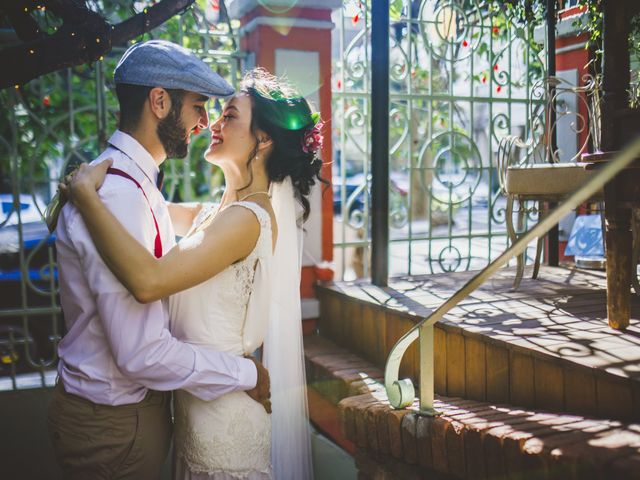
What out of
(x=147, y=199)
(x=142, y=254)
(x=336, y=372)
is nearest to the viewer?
(x=142, y=254)

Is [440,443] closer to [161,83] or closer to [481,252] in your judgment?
[161,83]

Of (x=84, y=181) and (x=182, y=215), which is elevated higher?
(x=84, y=181)

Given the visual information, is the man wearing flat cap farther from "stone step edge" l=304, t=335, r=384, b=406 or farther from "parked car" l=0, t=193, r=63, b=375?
"parked car" l=0, t=193, r=63, b=375

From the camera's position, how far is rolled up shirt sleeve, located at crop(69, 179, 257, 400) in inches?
75.9

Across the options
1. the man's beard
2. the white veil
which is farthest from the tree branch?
the white veil

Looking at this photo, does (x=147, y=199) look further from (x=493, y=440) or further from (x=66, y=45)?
(x=493, y=440)

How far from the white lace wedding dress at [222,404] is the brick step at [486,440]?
A: 679 mm

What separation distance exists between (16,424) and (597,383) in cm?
344

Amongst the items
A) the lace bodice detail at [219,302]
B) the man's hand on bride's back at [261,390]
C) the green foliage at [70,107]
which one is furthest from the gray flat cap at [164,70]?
the green foliage at [70,107]

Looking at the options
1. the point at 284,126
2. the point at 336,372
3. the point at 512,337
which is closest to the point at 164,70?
the point at 284,126

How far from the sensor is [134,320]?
6.41 feet

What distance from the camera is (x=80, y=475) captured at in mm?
2045

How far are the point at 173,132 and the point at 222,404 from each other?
3.21 ft

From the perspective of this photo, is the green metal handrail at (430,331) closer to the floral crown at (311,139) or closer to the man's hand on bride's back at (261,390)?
the man's hand on bride's back at (261,390)
